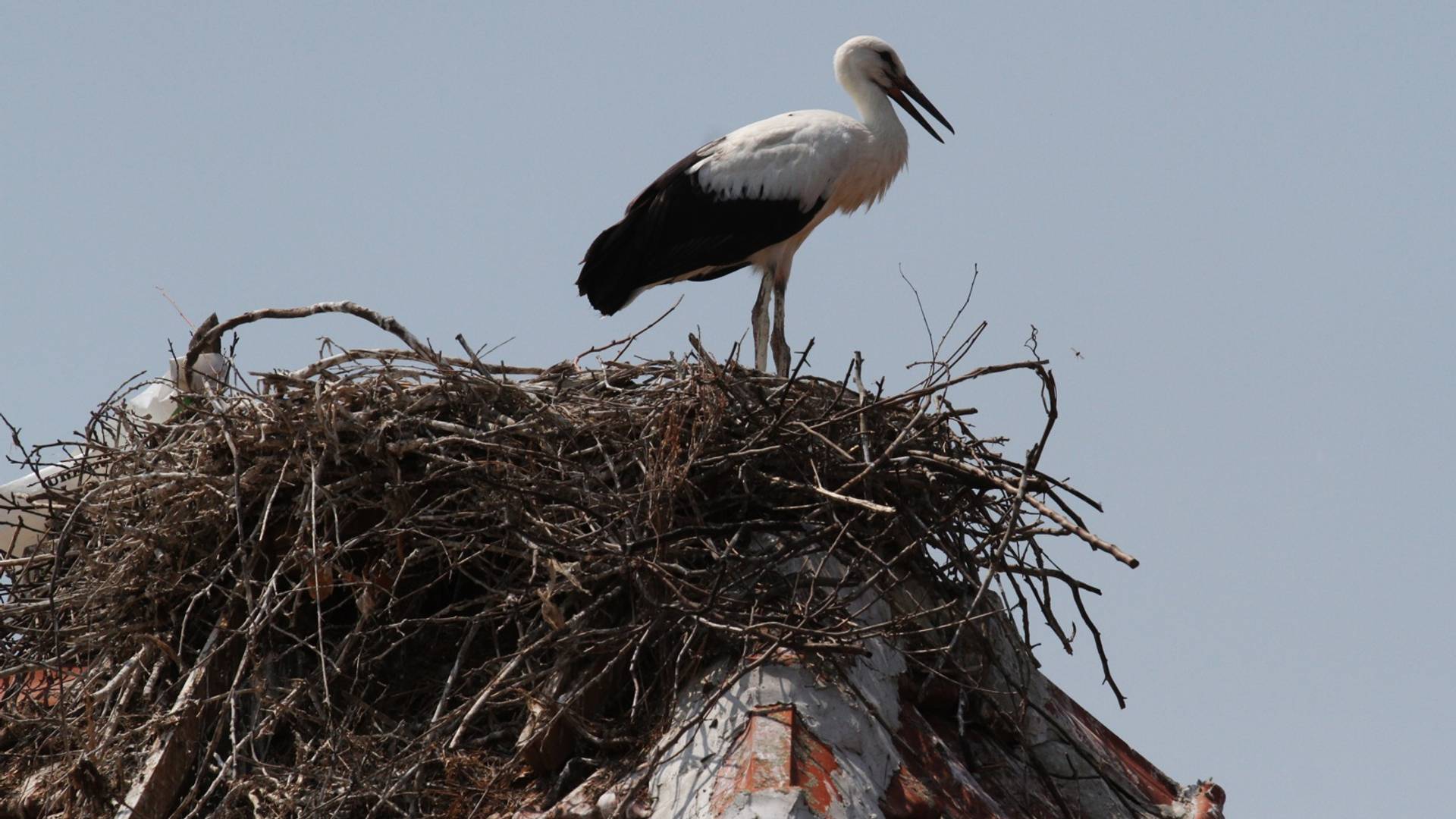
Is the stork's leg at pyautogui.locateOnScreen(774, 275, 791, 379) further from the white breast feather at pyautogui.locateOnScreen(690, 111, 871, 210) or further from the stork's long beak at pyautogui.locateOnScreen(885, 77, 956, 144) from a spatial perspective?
the stork's long beak at pyautogui.locateOnScreen(885, 77, 956, 144)

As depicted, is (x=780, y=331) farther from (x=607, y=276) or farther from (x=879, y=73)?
(x=879, y=73)

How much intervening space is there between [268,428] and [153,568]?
0.55 metres

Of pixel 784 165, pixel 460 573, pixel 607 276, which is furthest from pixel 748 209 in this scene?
pixel 460 573

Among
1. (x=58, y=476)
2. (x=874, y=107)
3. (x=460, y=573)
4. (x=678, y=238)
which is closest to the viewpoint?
(x=460, y=573)

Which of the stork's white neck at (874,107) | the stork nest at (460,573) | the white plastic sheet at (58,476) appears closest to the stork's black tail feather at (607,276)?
the stork's white neck at (874,107)

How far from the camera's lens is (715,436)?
5234mm

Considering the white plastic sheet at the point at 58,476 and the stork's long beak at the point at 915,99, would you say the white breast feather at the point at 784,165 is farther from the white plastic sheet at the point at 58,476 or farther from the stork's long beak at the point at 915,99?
the white plastic sheet at the point at 58,476

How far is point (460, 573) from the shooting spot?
523cm

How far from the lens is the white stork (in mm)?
8031

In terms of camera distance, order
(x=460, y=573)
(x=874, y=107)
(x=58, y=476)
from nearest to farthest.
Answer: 1. (x=460, y=573)
2. (x=58, y=476)
3. (x=874, y=107)

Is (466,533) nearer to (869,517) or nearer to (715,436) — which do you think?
(715,436)

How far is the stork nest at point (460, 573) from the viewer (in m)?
4.80

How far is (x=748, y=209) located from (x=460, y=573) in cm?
326

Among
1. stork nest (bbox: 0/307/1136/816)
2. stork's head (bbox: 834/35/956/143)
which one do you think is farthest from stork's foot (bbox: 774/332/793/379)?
stork nest (bbox: 0/307/1136/816)
